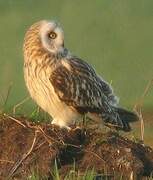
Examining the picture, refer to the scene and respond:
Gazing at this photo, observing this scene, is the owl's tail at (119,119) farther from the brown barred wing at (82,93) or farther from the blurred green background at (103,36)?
the blurred green background at (103,36)

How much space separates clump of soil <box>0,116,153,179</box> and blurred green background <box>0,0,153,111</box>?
513cm

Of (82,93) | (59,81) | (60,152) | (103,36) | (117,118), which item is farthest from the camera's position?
(103,36)

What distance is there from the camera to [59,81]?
784 centimetres

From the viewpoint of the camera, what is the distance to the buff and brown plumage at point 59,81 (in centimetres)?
784

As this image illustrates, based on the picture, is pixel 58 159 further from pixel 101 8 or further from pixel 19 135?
pixel 101 8

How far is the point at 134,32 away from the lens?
51.5 feet

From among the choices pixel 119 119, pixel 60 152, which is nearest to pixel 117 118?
pixel 119 119

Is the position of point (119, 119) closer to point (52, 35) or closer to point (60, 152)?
point (52, 35)

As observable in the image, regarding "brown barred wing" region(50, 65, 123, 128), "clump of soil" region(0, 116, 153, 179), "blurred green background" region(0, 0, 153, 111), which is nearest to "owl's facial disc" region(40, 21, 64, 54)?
"brown barred wing" region(50, 65, 123, 128)

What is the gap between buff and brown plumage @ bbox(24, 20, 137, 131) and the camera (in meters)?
7.84

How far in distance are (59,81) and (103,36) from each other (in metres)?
7.66

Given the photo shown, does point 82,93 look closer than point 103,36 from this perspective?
Yes

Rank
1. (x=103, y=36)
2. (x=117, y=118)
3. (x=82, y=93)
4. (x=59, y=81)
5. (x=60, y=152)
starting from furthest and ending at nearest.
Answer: (x=103, y=36), (x=117, y=118), (x=82, y=93), (x=59, y=81), (x=60, y=152)

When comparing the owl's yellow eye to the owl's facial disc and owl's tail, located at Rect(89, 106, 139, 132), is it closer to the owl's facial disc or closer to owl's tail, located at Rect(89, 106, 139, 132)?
the owl's facial disc
